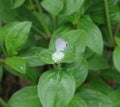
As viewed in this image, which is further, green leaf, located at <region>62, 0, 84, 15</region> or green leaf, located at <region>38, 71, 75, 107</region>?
green leaf, located at <region>62, 0, 84, 15</region>

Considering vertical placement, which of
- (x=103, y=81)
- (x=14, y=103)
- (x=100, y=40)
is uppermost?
(x=100, y=40)

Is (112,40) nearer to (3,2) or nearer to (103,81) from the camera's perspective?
(103,81)

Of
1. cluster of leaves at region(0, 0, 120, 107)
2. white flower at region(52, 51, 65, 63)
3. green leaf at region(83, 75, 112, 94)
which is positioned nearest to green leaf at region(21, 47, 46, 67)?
cluster of leaves at region(0, 0, 120, 107)

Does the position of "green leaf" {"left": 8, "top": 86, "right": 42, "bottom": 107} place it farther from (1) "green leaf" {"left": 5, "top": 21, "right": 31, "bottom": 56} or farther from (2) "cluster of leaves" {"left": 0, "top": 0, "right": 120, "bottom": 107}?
(1) "green leaf" {"left": 5, "top": 21, "right": 31, "bottom": 56}

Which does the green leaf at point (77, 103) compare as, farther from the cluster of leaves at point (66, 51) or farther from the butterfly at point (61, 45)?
the butterfly at point (61, 45)

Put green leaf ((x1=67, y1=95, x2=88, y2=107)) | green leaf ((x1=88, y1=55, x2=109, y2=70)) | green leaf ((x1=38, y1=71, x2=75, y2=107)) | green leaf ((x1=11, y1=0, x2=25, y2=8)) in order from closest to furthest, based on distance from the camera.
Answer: green leaf ((x1=38, y1=71, x2=75, y2=107)) < green leaf ((x1=67, y1=95, x2=88, y2=107)) < green leaf ((x1=11, y1=0, x2=25, y2=8)) < green leaf ((x1=88, y1=55, x2=109, y2=70))

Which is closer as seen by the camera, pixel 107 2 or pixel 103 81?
pixel 107 2

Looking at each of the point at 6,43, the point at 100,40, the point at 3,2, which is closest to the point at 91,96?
the point at 100,40
